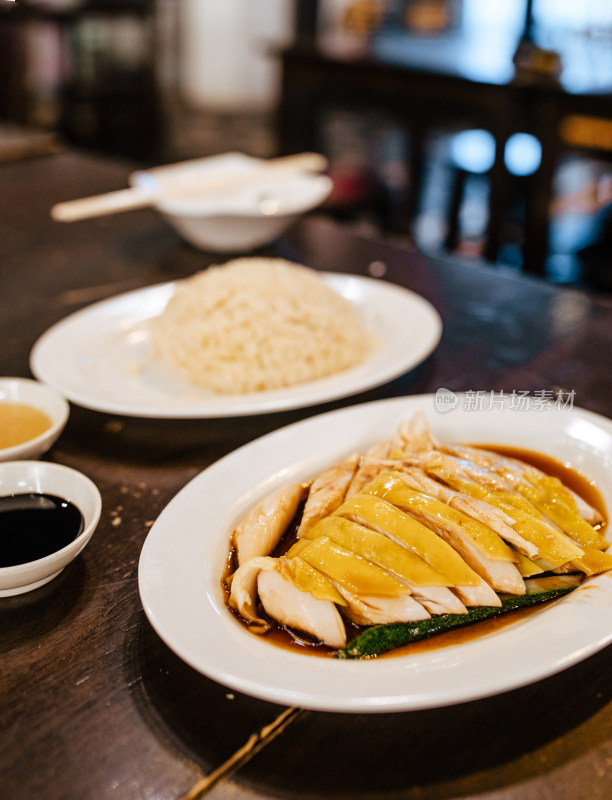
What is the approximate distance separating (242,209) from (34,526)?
5.31 ft

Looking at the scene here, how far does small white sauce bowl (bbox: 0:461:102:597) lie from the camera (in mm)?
1142

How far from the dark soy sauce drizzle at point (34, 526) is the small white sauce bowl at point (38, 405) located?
0.15m

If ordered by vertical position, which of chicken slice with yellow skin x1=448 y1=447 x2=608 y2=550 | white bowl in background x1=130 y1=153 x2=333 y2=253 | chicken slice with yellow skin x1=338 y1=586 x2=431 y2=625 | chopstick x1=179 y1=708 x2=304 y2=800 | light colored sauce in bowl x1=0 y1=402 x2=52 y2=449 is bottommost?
chopstick x1=179 y1=708 x2=304 y2=800

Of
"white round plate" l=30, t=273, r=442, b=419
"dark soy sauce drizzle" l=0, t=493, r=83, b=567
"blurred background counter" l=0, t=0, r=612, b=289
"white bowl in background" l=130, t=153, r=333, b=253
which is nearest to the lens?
"dark soy sauce drizzle" l=0, t=493, r=83, b=567

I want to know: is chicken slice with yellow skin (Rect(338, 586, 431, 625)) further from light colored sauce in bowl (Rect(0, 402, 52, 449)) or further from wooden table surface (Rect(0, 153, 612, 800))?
light colored sauce in bowl (Rect(0, 402, 52, 449))

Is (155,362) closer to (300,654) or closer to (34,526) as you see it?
(34,526)

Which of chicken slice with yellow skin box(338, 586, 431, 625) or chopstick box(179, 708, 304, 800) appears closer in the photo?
chopstick box(179, 708, 304, 800)

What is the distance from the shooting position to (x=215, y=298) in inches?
76.4

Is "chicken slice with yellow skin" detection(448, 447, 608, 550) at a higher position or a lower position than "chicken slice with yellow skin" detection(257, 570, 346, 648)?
higher

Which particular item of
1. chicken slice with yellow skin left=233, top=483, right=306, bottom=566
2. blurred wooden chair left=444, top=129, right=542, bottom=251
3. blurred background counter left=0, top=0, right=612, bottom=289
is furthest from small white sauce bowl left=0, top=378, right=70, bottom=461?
Answer: blurred wooden chair left=444, top=129, right=542, bottom=251

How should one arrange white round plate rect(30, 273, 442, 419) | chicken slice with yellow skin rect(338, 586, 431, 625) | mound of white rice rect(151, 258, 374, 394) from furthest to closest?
1. mound of white rice rect(151, 258, 374, 394)
2. white round plate rect(30, 273, 442, 419)
3. chicken slice with yellow skin rect(338, 586, 431, 625)

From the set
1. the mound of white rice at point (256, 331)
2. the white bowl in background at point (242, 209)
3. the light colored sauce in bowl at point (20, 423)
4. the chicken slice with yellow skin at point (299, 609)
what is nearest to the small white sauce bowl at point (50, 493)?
the light colored sauce in bowl at point (20, 423)

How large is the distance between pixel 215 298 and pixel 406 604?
1103mm

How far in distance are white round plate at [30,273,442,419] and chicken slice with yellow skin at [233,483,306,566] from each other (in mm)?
350
